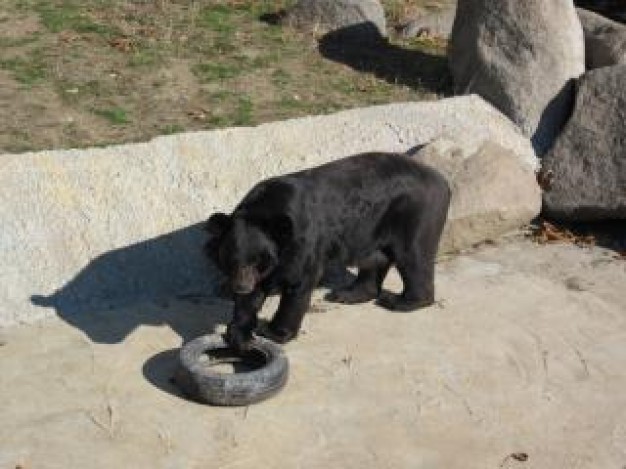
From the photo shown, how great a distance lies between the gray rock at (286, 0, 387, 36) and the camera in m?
14.2

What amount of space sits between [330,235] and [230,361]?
117 centimetres

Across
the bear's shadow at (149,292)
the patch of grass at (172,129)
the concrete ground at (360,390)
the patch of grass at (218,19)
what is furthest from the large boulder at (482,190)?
the patch of grass at (218,19)

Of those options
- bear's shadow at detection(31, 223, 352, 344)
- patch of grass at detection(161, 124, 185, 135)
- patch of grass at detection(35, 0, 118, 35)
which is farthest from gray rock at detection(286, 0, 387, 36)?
bear's shadow at detection(31, 223, 352, 344)

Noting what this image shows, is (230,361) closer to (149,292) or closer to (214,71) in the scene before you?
(149,292)

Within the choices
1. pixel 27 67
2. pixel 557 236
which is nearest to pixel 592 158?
pixel 557 236

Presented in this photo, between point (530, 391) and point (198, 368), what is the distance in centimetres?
231

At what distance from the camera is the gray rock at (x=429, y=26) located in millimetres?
14773

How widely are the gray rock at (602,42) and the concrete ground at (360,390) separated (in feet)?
12.5

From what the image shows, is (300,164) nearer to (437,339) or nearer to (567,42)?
(437,339)

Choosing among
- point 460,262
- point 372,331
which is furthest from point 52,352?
point 460,262

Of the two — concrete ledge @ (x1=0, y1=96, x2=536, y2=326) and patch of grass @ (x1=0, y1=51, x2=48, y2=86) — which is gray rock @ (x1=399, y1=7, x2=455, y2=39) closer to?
concrete ledge @ (x1=0, y1=96, x2=536, y2=326)

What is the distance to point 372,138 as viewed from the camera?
10562mm

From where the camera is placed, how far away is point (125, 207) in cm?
912

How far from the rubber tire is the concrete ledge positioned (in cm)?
156
